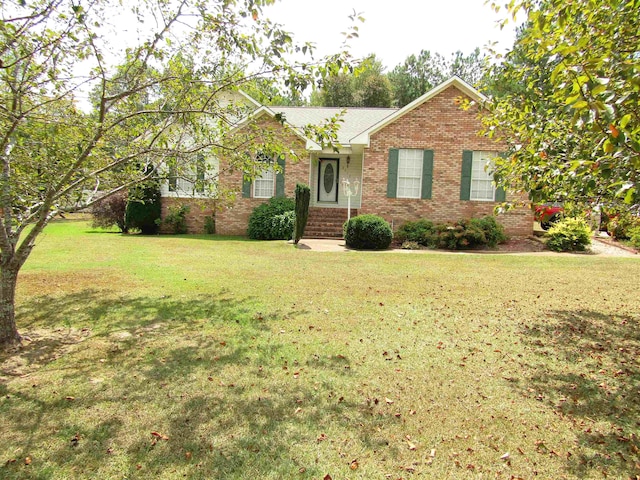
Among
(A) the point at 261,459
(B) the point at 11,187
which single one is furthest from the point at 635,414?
(B) the point at 11,187

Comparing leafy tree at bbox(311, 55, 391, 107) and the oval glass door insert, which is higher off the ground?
leafy tree at bbox(311, 55, 391, 107)

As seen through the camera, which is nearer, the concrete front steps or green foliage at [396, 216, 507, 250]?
green foliage at [396, 216, 507, 250]

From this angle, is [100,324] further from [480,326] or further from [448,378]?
[480,326]

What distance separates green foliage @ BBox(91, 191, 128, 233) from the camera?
54.7 feet

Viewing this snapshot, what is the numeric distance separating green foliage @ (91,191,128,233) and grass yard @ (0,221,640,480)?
9.43 metres

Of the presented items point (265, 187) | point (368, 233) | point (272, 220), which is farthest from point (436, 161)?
point (265, 187)

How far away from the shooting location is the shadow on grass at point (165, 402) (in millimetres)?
2748

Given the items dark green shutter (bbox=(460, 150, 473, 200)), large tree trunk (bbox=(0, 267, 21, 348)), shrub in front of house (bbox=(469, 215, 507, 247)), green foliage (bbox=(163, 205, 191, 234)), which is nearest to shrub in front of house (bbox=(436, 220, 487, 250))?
shrub in front of house (bbox=(469, 215, 507, 247))

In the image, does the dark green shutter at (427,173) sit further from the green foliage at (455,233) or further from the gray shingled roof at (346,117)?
the gray shingled roof at (346,117)

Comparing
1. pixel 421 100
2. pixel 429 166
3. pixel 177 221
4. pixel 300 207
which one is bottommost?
pixel 177 221

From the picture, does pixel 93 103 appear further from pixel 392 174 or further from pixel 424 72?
pixel 424 72

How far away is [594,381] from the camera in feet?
13.4

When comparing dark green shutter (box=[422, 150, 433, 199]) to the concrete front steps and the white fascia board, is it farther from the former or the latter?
the concrete front steps

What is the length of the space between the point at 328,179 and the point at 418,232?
18.0 ft
